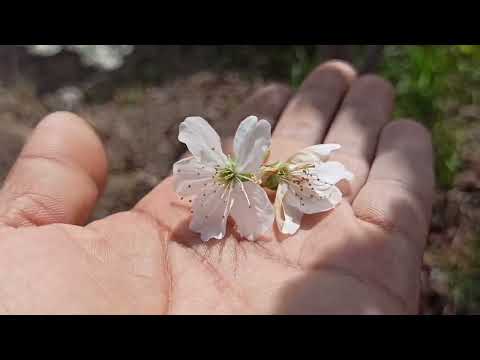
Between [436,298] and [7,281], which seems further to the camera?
[436,298]

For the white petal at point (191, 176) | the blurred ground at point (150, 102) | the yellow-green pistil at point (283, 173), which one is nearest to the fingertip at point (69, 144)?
the white petal at point (191, 176)

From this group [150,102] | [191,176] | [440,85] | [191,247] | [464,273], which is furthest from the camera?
[150,102]

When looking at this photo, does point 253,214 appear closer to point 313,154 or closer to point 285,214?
point 285,214

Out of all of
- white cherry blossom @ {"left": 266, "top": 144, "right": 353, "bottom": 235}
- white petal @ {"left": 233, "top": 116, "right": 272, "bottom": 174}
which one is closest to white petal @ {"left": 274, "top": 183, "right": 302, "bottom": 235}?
white cherry blossom @ {"left": 266, "top": 144, "right": 353, "bottom": 235}

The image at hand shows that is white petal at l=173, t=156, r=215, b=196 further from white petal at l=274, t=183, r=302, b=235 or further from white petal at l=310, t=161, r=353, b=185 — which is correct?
white petal at l=310, t=161, r=353, b=185

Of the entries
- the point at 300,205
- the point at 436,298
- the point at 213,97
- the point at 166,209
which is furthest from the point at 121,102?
the point at 436,298

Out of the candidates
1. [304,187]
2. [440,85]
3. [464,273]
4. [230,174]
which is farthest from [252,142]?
[440,85]

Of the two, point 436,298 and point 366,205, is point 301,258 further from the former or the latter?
point 436,298
